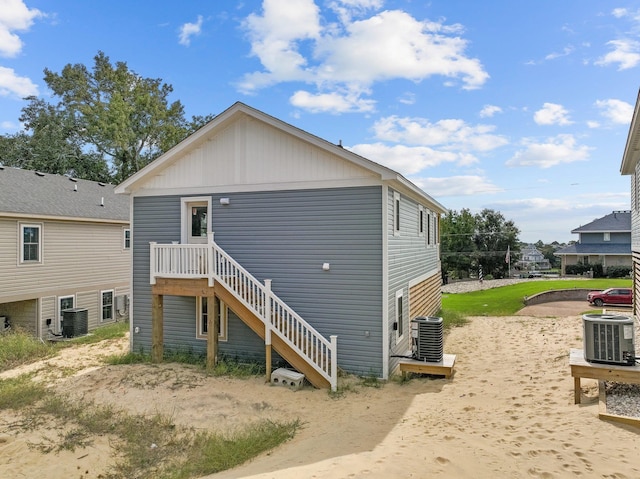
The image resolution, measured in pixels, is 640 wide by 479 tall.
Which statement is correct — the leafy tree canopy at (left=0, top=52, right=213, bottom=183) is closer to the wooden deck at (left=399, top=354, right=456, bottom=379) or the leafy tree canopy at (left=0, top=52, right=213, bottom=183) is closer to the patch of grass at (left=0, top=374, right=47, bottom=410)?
the patch of grass at (left=0, top=374, right=47, bottom=410)

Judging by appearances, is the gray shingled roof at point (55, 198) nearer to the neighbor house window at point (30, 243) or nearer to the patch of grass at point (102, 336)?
the neighbor house window at point (30, 243)

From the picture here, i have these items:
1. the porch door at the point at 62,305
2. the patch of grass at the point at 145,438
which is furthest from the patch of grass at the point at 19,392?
the porch door at the point at 62,305

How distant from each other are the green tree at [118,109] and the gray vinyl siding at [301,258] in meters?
24.8

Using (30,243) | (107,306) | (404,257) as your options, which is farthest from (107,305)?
(404,257)

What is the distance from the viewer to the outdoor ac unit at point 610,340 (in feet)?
22.2

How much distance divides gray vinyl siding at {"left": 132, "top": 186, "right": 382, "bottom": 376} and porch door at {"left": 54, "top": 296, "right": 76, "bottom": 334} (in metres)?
7.63

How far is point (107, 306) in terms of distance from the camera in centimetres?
1973

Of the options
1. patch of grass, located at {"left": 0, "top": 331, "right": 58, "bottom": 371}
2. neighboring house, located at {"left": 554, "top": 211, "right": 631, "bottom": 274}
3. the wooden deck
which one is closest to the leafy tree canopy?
patch of grass, located at {"left": 0, "top": 331, "right": 58, "bottom": 371}

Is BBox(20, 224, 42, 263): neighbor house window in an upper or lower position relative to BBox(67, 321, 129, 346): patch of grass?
upper

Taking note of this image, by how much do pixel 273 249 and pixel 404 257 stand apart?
379 centimetres

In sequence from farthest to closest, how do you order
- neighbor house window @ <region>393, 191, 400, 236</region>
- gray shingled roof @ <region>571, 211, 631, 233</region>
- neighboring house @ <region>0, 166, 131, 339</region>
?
gray shingled roof @ <region>571, 211, 631, 233</region>
neighboring house @ <region>0, 166, 131, 339</region>
neighbor house window @ <region>393, 191, 400, 236</region>

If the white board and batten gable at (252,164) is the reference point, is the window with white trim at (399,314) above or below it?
below

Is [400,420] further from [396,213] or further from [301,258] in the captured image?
[396,213]

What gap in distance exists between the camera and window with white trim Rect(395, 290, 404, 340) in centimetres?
1059
